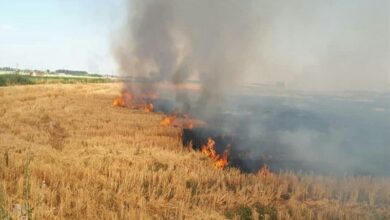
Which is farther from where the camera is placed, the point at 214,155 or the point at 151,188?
the point at 214,155

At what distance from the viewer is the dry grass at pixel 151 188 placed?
9328 mm

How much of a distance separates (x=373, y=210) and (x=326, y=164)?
23.9ft

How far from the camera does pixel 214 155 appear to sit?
17500 mm

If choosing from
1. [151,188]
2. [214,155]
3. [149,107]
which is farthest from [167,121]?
[151,188]

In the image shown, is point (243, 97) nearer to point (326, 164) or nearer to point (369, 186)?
point (326, 164)

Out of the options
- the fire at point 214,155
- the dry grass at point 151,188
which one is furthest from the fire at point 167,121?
the dry grass at point 151,188

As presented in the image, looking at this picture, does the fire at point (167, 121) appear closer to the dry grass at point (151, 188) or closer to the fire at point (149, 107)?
the fire at point (149, 107)

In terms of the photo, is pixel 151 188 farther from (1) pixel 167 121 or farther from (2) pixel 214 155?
(1) pixel 167 121

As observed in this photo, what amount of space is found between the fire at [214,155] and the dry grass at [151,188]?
1.65 ft

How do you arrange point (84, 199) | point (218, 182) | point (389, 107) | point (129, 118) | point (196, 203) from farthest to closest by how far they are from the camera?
point (389, 107) < point (129, 118) < point (218, 182) < point (196, 203) < point (84, 199)

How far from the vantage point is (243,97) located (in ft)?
134

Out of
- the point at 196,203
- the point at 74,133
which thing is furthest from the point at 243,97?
the point at 196,203

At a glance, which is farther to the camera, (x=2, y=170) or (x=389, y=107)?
(x=389, y=107)

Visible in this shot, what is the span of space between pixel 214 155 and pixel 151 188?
620 centimetres
